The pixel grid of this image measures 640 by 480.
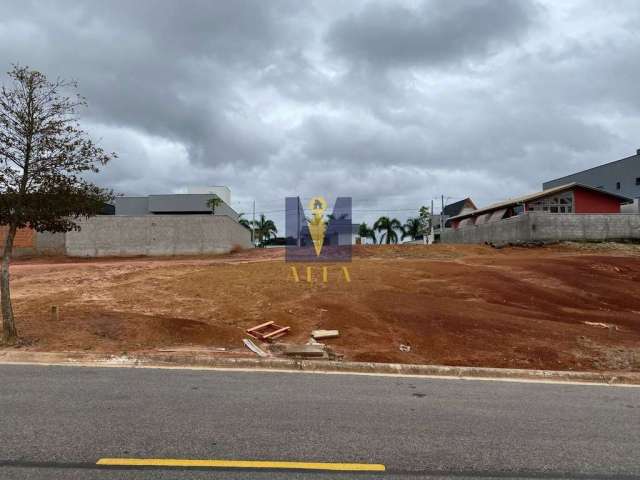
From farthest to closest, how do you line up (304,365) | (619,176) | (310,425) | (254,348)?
1. (619,176)
2. (254,348)
3. (304,365)
4. (310,425)

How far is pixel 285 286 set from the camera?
18.3 meters

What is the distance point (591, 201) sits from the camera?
4059 cm

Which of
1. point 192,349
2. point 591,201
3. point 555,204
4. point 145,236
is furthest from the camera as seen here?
point 555,204

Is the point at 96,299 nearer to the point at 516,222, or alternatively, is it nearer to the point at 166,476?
the point at 166,476

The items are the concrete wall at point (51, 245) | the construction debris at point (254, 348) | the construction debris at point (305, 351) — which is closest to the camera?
the construction debris at point (305, 351)

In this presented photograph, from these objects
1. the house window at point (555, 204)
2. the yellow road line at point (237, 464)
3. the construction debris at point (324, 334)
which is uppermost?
the house window at point (555, 204)

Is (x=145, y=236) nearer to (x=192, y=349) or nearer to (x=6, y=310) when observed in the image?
(x=6, y=310)

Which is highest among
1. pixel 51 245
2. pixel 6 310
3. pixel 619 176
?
pixel 619 176

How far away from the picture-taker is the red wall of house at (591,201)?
132 feet

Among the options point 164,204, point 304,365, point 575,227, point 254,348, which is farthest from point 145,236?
point 575,227

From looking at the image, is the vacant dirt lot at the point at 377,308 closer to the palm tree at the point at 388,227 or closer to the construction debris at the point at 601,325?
the construction debris at the point at 601,325

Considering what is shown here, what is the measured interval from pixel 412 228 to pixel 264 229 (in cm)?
2583

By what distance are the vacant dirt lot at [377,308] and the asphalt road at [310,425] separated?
103 inches

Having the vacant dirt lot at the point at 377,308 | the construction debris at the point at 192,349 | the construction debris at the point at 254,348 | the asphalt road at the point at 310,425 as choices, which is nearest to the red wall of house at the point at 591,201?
the vacant dirt lot at the point at 377,308
